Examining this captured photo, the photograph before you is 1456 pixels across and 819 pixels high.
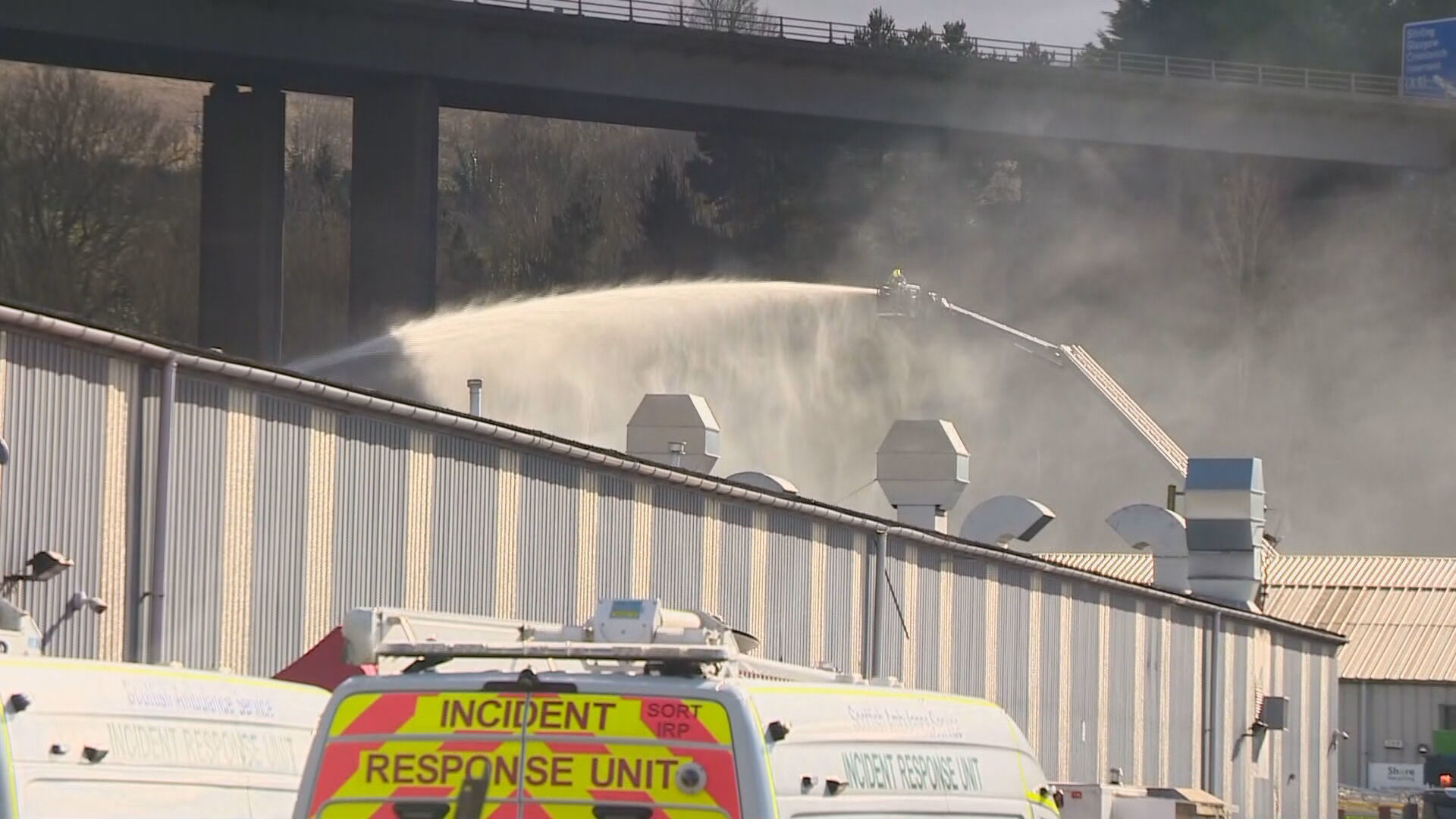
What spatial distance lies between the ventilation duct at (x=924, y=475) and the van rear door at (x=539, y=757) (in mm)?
21290

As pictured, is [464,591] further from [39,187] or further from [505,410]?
[39,187]

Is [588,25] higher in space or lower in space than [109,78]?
lower

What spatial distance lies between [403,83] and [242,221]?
6327 mm

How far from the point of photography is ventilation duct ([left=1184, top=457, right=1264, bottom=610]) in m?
34.0

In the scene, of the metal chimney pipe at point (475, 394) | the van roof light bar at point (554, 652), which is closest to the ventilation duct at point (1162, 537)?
the metal chimney pipe at point (475, 394)

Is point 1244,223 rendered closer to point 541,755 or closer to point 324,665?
point 324,665

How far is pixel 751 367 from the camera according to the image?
60.5 meters

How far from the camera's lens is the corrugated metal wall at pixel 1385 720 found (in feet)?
187

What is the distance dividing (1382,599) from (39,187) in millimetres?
45834

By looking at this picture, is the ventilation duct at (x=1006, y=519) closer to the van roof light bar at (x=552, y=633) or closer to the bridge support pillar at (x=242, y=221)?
the van roof light bar at (x=552, y=633)

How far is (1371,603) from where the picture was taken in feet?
202

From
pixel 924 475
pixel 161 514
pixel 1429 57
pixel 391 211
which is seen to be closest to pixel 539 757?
pixel 161 514

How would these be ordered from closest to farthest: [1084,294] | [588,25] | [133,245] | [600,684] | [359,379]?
1. [600,684]
2. [359,379]
3. [588,25]
4. [133,245]
5. [1084,294]

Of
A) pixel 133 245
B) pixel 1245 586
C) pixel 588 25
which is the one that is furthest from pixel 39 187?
pixel 1245 586
